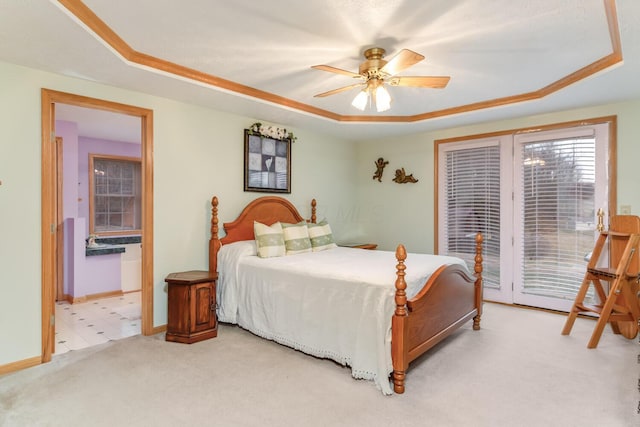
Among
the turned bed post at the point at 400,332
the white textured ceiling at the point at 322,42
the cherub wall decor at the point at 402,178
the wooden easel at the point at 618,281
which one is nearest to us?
the white textured ceiling at the point at 322,42

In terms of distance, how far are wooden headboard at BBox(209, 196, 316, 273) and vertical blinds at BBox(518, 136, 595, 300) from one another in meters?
2.83

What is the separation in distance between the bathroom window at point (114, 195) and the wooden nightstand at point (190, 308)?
9.88ft

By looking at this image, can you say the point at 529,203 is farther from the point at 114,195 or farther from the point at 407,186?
the point at 114,195

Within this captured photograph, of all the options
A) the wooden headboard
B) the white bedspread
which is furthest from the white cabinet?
the white bedspread

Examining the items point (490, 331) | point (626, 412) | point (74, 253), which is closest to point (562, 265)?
point (490, 331)

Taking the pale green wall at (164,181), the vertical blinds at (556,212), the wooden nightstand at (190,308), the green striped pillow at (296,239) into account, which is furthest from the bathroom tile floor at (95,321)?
the vertical blinds at (556,212)

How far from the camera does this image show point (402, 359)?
238cm

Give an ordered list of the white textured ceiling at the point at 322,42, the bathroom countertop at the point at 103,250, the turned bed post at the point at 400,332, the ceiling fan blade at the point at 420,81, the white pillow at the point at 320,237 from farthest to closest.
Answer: the bathroom countertop at the point at 103,250 → the white pillow at the point at 320,237 → the ceiling fan blade at the point at 420,81 → the turned bed post at the point at 400,332 → the white textured ceiling at the point at 322,42

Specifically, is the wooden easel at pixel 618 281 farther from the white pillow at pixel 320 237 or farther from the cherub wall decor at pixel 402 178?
the white pillow at pixel 320 237

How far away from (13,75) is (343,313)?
303cm

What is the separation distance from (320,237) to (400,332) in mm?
2049

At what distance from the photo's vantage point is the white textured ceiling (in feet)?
6.80

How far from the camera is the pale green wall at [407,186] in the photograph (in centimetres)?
438

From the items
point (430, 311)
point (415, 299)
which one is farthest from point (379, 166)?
point (415, 299)
